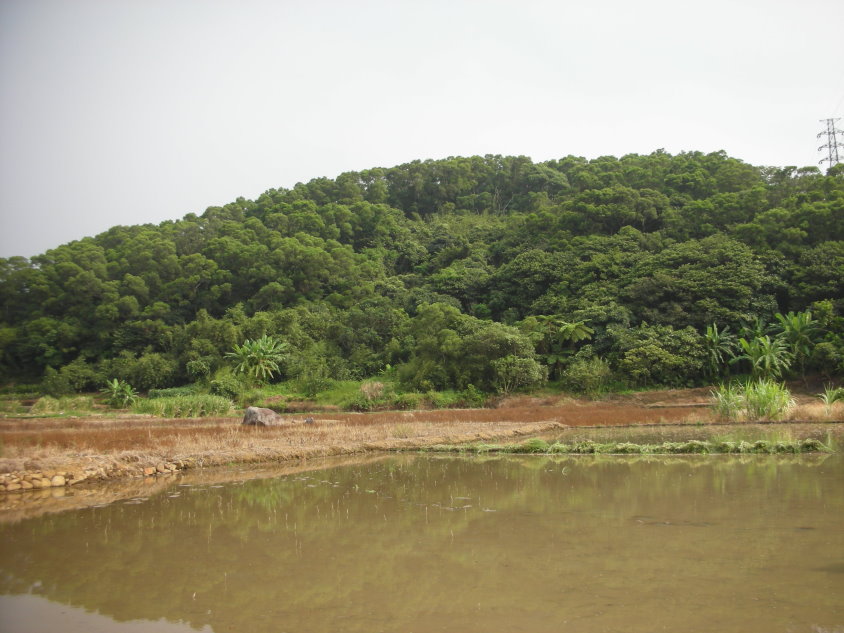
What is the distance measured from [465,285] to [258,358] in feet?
67.8

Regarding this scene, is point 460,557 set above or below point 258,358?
above

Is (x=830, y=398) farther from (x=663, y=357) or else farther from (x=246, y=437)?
(x=246, y=437)

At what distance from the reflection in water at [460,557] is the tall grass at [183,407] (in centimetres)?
2137

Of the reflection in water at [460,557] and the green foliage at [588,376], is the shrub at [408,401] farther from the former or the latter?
the reflection in water at [460,557]

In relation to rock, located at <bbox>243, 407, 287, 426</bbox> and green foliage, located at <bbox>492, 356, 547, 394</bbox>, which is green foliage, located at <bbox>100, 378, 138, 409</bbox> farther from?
green foliage, located at <bbox>492, 356, 547, 394</bbox>

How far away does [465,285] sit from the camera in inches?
2117

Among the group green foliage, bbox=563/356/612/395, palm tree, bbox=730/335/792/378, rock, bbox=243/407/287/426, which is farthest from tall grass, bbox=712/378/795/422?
rock, bbox=243/407/287/426

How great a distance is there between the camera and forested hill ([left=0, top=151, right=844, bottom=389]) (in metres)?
40.0

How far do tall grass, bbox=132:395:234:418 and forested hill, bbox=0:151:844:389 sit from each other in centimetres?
1331

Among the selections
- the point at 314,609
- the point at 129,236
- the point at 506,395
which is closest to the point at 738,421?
the point at 506,395

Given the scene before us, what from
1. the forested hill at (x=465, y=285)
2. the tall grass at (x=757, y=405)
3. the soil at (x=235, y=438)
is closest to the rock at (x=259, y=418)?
the soil at (x=235, y=438)

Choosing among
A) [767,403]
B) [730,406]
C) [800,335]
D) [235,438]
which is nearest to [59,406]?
[235,438]

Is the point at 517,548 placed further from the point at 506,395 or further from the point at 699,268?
the point at 699,268

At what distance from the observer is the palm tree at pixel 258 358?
143ft
